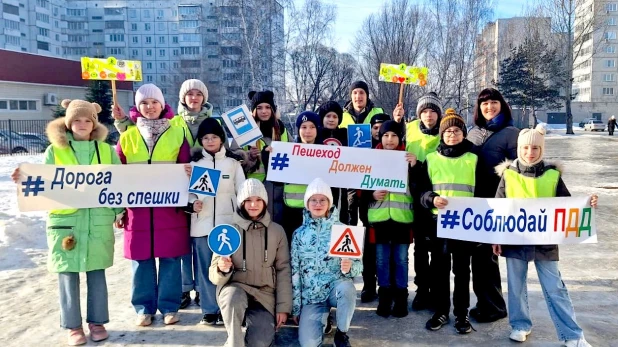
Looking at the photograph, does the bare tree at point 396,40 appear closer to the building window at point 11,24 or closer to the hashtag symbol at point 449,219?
the hashtag symbol at point 449,219

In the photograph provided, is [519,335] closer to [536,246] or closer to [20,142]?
[536,246]

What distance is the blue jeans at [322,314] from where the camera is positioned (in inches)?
155

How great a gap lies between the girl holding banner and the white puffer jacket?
0.21 metres

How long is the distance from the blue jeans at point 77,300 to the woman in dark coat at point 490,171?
11.9 feet

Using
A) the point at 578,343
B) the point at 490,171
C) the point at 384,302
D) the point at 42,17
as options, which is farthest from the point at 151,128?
the point at 42,17

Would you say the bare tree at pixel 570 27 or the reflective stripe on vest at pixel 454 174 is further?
the bare tree at pixel 570 27

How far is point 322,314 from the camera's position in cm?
407

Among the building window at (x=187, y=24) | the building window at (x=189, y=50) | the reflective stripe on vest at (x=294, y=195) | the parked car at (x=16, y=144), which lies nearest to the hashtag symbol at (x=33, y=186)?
the reflective stripe on vest at (x=294, y=195)

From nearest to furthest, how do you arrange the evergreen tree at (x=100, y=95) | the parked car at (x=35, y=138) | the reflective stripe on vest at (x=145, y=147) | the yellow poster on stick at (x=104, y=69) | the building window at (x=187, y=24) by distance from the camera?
the reflective stripe on vest at (x=145, y=147) → the yellow poster on stick at (x=104, y=69) → the parked car at (x=35, y=138) → the evergreen tree at (x=100, y=95) → the building window at (x=187, y=24)

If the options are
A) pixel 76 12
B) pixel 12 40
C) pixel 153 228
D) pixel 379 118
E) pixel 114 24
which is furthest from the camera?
pixel 76 12

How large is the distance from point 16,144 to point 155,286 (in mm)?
25908

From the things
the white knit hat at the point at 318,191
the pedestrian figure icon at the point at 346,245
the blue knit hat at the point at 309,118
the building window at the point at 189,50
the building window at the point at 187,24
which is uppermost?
the building window at the point at 187,24

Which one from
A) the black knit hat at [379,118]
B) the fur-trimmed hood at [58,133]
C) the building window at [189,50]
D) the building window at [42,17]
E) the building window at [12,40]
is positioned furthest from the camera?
the building window at [189,50]

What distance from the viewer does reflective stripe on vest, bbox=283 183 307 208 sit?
4.95m
